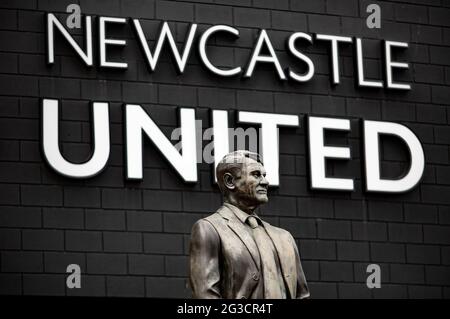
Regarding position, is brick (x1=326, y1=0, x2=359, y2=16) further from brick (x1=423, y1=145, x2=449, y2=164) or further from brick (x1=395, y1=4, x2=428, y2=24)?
brick (x1=423, y1=145, x2=449, y2=164)

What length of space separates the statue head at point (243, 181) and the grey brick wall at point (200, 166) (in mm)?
4899

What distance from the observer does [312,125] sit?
22531 mm

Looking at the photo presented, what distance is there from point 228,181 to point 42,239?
4.97m

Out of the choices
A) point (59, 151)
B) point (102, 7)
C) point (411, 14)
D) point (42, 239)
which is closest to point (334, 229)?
point (411, 14)

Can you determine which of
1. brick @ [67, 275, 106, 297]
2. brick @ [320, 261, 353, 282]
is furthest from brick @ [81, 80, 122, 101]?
brick @ [320, 261, 353, 282]

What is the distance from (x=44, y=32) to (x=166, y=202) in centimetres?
251

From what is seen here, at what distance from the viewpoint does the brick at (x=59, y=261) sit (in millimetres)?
20844

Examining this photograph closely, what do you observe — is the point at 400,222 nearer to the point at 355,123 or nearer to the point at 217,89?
the point at 355,123

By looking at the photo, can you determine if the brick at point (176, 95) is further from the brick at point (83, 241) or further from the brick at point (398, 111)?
the brick at point (398, 111)

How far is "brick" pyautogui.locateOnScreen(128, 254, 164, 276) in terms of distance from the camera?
21172 millimetres

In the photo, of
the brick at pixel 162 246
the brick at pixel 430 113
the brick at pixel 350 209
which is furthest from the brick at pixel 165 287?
the brick at pixel 430 113

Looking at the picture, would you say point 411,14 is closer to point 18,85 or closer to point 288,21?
point 288,21

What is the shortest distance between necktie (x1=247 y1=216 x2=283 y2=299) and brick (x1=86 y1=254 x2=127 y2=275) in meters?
5.05
